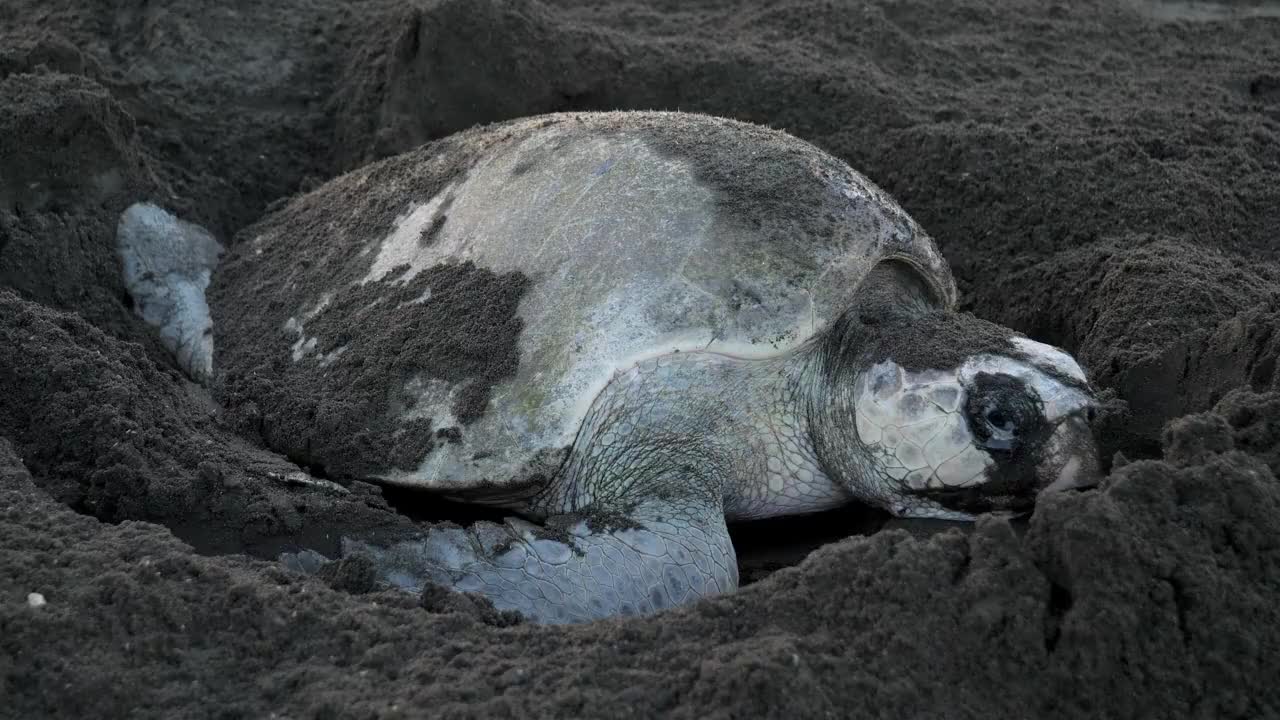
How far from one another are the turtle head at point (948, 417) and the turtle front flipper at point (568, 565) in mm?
435

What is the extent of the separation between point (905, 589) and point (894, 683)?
0.48 feet

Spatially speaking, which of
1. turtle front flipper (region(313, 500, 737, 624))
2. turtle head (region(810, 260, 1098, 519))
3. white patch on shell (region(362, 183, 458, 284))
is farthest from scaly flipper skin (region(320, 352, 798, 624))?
white patch on shell (region(362, 183, 458, 284))

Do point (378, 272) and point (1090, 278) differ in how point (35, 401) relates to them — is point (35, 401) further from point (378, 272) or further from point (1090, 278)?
point (1090, 278)

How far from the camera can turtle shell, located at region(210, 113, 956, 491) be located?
2.45 m

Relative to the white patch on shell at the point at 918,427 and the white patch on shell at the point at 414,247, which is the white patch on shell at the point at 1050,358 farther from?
the white patch on shell at the point at 414,247

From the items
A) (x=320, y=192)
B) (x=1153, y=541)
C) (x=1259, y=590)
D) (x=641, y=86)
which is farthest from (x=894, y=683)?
(x=641, y=86)

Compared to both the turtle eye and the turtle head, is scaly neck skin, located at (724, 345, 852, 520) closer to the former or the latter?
the turtle head

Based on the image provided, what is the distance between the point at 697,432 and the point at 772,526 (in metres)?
0.41

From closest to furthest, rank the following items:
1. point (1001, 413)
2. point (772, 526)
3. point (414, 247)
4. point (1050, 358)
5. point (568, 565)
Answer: point (568, 565), point (1001, 413), point (1050, 358), point (772, 526), point (414, 247)

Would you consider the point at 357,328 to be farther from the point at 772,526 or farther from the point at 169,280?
the point at 772,526

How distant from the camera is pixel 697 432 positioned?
2518mm

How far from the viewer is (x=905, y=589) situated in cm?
167

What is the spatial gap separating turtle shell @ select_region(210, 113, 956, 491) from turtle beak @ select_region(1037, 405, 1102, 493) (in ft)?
1.77

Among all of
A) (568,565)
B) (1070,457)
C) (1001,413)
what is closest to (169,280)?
(568,565)
